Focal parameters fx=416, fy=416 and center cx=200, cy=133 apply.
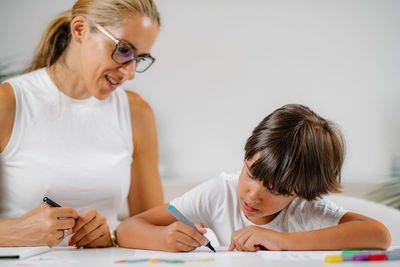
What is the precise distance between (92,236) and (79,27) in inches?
21.3

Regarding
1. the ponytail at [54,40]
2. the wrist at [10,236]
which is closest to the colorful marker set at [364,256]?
the wrist at [10,236]

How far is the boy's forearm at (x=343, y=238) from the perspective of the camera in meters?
0.80

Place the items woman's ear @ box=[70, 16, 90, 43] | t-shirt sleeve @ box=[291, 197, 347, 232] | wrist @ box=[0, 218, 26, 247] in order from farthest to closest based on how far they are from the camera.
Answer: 1. woman's ear @ box=[70, 16, 90, 43]
2. t-shirt sleeve @ box=[291, 197, 347, 232]
3. wrist @ box=[0, 218, 26, 247]

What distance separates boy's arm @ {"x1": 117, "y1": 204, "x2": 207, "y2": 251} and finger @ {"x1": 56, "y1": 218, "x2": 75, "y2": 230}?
0.43ft

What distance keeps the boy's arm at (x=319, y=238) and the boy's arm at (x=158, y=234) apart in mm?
88

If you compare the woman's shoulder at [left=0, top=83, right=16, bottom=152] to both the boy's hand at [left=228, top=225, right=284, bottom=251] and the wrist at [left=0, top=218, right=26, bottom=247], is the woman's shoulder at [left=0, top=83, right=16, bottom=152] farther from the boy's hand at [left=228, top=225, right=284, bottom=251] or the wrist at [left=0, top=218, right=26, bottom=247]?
the boy's hand at [left=228, top=225, right=284, bottom=251]

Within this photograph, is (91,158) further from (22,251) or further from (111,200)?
(22,251)

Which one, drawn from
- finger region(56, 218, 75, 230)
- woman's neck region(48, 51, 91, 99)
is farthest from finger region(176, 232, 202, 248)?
woman's neck region(48, 51, 91, 99)

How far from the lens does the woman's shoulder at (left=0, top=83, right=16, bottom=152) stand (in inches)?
40.3

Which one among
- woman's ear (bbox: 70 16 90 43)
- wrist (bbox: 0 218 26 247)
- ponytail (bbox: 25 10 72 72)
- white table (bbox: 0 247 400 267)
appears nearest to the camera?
white table (bbox: 0 247 400 267)

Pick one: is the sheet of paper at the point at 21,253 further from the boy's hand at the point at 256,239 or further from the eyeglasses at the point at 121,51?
the eyeglasses at the point at 121,51

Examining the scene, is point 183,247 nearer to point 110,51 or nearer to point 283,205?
point 283,205

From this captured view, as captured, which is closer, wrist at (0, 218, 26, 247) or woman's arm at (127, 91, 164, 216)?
wrist at (0, 218, 26, 247)

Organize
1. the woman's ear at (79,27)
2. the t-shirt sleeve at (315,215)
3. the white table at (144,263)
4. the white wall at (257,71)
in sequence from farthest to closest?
the white wall at (257,71), the woman's ear at (79,27), the t-shirt sleeve at (315,215), the white table at (144,263)
